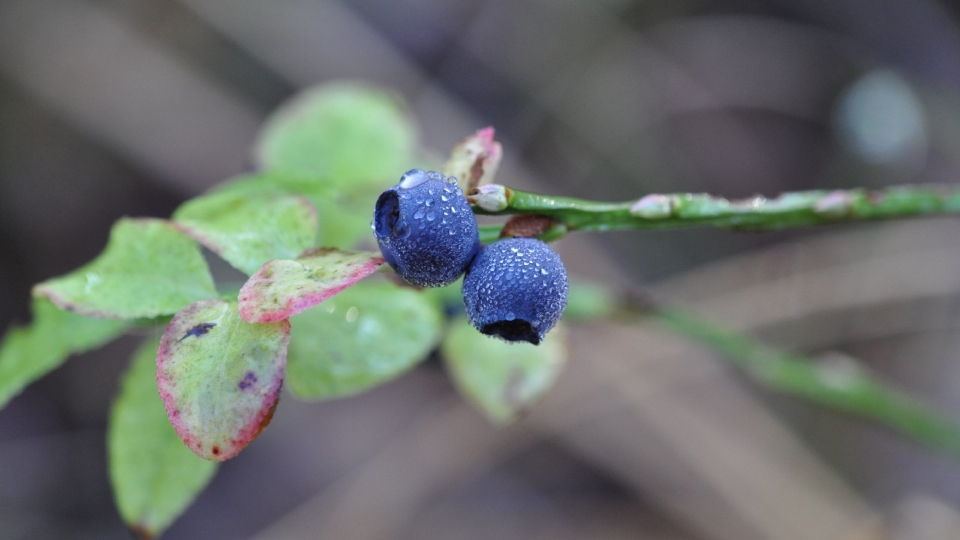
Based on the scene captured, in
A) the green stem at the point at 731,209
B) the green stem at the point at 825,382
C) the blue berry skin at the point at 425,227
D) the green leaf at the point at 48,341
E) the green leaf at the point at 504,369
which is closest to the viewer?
the blue berry skin at the point at 425,227

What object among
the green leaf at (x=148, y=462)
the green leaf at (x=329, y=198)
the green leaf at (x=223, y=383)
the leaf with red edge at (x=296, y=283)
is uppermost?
the green leaf at (x=329, y=198)

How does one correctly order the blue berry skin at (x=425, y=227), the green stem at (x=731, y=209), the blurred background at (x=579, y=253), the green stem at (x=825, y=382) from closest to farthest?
the blue berry skin at (x=425, y=227) → the green stem at (x=731, y=209) → the green stem at (x=825, y=382) → the blurred background at (x=579, y=253)

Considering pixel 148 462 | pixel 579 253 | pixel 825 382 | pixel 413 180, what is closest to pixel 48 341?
pixel 148 462

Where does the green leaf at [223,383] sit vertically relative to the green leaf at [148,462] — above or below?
above

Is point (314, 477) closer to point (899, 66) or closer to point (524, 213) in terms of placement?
point (524, 213)

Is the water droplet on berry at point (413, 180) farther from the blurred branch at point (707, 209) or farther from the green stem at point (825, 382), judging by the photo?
the green stem at point (825, 382)

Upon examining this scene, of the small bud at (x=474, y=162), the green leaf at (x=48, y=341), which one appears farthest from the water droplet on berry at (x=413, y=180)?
the green leaf at (x=48, y=341)

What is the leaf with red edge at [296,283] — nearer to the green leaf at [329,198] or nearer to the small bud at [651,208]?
the green leaf at [329,198]

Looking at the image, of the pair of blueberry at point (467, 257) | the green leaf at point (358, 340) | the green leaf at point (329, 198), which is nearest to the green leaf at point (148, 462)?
the green leaf at point (358, 340)

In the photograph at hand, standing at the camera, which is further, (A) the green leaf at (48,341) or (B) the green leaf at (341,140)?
(B) the green leaf at (341,140)
